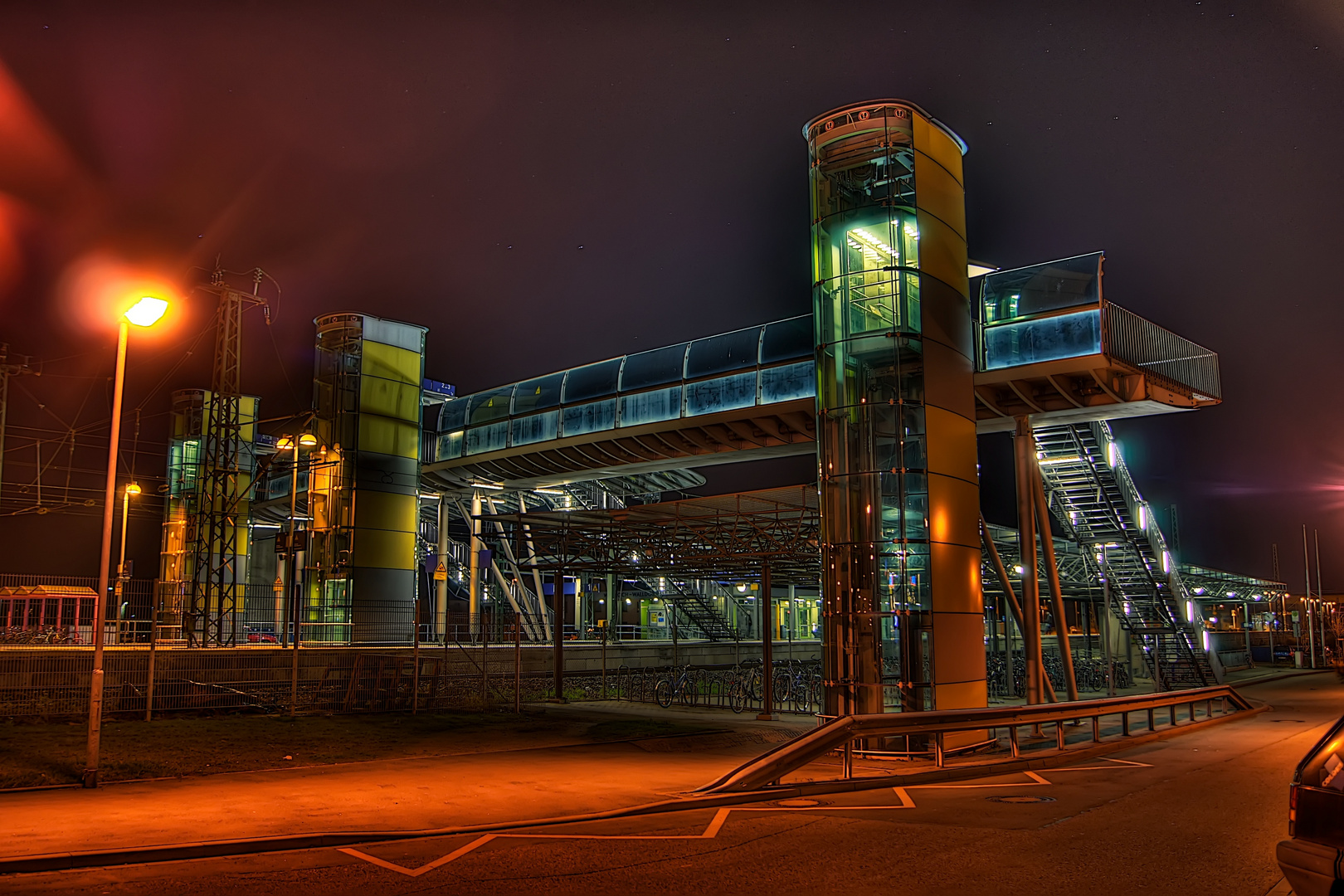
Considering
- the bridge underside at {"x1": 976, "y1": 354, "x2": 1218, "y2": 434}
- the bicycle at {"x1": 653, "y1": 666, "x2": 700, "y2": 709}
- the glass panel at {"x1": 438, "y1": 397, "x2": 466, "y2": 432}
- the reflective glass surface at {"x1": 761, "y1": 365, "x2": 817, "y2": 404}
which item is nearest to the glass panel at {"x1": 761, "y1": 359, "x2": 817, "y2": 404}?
the reflective glass surface at {"x1": 761, "y1": 365, "x2": 817, "y2": 404}

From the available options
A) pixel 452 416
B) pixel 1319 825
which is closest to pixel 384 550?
pixel 452 416

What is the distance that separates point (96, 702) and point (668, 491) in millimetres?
36602

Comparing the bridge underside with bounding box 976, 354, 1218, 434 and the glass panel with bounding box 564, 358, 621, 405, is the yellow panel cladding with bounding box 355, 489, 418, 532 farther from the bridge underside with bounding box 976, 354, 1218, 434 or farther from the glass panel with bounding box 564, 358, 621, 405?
the bridge underside with bounding box 976, 354, 1218, 434

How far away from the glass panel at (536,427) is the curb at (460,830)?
1866 cm

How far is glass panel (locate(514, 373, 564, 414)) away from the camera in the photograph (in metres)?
30.8

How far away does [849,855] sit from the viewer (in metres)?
8.60

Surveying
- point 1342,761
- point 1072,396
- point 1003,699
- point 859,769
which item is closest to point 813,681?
point 1003,699

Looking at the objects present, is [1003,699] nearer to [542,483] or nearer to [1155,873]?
[542,483]

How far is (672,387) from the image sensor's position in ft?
90.1

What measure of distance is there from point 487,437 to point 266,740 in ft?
55.9

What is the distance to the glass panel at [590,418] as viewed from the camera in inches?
1137

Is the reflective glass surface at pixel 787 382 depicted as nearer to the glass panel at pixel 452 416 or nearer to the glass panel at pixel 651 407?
the glass panel at pixel 651 407

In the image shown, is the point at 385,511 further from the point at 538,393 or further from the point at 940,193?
the point at 940,193

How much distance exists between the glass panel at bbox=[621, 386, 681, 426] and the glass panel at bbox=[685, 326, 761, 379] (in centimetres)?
78
